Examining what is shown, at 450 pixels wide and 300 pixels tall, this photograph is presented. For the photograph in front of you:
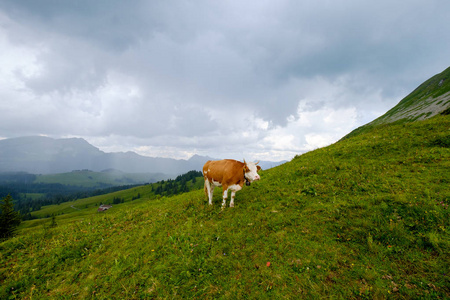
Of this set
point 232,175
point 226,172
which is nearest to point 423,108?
point 232,175

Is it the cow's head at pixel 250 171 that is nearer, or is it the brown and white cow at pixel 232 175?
the cow's head at pixel 250 171

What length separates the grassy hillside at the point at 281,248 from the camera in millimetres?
4695

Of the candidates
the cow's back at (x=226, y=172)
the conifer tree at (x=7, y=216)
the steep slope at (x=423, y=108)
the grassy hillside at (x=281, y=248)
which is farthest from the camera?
the steep slope at (x=423, y=108)

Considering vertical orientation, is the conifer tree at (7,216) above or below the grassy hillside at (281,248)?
below

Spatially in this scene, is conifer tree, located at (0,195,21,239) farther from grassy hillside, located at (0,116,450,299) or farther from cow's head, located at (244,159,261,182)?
cow's head, located at (244,159,261,182)

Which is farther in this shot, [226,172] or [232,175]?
[226,172]

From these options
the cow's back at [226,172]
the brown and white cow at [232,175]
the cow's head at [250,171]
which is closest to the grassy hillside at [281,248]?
the brown and white cow at [232,175]

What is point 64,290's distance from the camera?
6074 mm

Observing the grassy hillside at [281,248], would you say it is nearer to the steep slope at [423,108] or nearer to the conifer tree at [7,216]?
the steep slope at [423,108]

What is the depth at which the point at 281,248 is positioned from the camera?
6023mm

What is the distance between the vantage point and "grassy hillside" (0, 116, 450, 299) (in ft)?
15.4

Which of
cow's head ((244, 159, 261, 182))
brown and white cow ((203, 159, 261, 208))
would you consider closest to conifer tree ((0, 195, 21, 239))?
brown and white cow ((203, 159, 261, 208))

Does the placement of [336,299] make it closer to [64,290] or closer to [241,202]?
[241,202]

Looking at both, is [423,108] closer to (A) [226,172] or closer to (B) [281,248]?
(A) [226,172]
